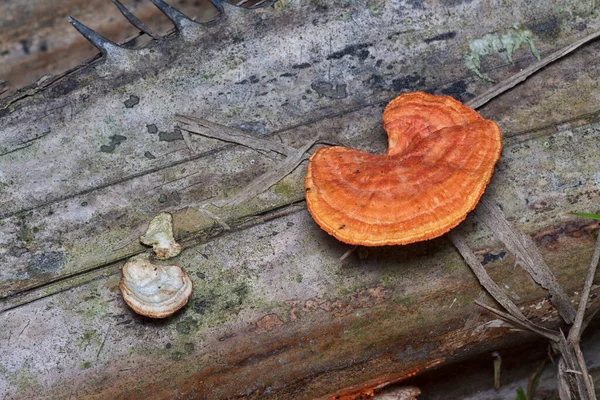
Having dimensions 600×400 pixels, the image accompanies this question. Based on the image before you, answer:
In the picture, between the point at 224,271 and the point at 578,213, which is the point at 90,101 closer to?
the point at 224,271

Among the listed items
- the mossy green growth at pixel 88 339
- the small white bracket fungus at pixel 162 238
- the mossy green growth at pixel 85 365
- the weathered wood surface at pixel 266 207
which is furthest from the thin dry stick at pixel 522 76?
the mossy green growth at pixel 85 365

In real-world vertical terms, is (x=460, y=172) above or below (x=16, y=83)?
above

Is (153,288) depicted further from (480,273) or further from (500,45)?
(500,45)

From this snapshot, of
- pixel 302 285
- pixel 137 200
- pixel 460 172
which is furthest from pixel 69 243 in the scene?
pixel 460 172

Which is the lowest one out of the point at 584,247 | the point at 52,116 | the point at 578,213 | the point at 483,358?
the point at 483,358

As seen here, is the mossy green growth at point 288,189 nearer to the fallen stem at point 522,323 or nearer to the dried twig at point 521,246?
the dried twig at point 521,246

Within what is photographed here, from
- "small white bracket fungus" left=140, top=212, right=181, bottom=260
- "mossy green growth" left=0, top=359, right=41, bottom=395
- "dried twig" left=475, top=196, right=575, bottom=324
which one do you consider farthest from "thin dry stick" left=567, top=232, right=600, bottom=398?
"mossy green growth" left=0, top=359, right=41, bottom=395
